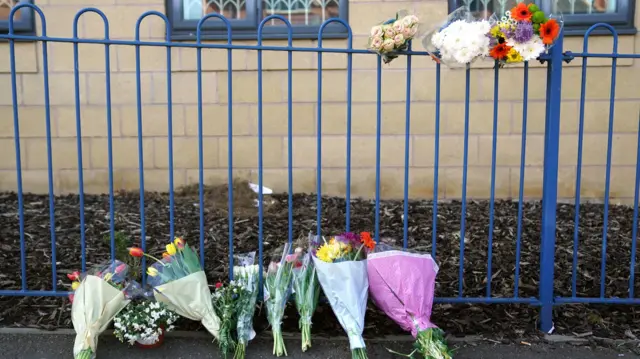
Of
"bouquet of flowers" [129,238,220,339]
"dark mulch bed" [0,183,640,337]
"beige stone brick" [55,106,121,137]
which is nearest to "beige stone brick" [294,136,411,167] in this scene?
"dark mulch bed" [0,183,640,337]

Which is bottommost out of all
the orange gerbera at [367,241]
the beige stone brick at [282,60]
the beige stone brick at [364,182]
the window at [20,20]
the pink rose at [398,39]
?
the orange gerbera at [367,241]

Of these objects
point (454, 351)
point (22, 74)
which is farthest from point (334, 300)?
point (22, 74)

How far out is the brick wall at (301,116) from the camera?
19.4 ft

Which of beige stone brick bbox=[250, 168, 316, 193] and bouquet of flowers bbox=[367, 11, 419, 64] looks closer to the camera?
bouquet of flowers bbox=[367, 11, 419, 64]

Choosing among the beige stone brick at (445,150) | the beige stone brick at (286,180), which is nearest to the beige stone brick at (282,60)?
the beige stone brick at (286,180)

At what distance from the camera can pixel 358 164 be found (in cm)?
606

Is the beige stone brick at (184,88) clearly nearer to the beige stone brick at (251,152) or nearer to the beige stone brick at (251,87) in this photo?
the beige stone brick at (251,87)

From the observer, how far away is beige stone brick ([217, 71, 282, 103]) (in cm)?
Result: 595

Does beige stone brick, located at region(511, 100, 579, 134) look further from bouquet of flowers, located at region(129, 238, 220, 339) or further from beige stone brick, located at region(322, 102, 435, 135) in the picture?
bouquet of flowers, located at region(129, 238, 220, 339)

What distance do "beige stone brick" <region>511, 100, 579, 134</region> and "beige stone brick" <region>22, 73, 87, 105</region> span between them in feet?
13.4

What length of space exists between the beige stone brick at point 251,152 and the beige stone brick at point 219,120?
0.28ft

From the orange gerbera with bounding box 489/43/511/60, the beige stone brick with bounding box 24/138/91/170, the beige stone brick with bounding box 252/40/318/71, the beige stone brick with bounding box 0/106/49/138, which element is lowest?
the beige stone brick with bounding box 24/138/91/170

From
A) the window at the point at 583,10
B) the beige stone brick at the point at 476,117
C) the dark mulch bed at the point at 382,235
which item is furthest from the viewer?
the beige stone brick at the point at 476,117

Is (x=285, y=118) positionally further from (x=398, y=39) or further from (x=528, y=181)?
(x=398, y=39)
